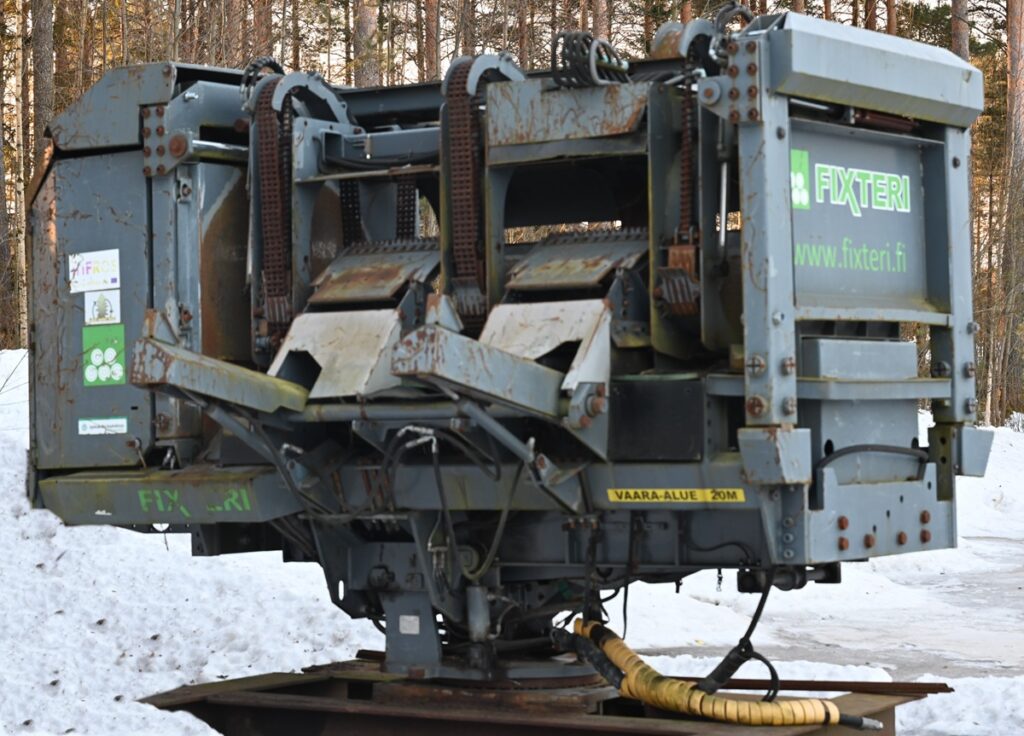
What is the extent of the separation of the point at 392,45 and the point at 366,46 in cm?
533

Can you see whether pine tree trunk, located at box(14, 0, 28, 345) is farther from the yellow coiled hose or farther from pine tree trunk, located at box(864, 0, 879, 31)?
pine tree trunk, located at box(864, 0, 879, 31)

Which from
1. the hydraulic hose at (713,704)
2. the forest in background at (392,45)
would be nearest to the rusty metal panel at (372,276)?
the hydraulic hose at (713,704)

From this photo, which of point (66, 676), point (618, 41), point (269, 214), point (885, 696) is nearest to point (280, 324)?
point (269, 214)

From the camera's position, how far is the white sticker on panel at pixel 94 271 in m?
7.98

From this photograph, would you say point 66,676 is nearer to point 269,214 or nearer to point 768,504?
point 269,214

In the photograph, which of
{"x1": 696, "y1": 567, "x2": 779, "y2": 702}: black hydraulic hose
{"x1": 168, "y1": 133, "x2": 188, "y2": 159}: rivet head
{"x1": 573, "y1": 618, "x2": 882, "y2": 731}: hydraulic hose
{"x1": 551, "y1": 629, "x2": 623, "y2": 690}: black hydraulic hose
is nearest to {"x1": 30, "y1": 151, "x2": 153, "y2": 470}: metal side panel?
{"x1": 168, "y1": 133, "x2": 188, "y2": 159}: rivet head

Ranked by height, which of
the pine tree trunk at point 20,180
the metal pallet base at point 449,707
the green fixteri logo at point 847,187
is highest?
the pine tree trunk at point 20,180

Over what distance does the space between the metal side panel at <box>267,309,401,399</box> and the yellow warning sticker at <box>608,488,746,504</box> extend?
3.32 ft

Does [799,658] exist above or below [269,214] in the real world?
below

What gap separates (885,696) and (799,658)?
5291 millimetres

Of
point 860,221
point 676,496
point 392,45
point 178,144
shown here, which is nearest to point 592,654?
point 676,496

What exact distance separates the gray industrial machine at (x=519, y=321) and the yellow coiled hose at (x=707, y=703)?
0.39m

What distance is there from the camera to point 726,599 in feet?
52.0

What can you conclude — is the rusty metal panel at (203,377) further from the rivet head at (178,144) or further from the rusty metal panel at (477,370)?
the rivet head at (178,144)
